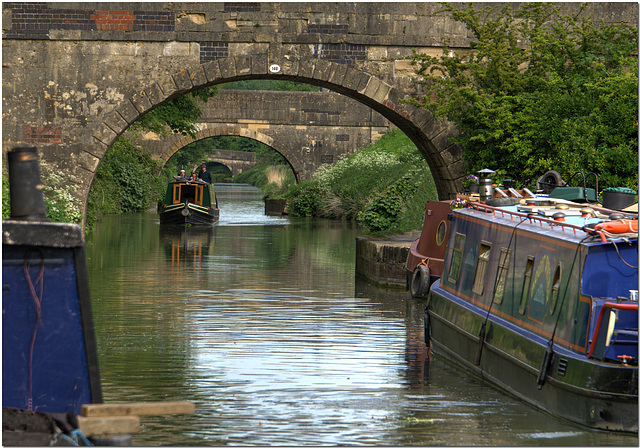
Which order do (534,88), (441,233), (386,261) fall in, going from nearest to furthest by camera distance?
(441,233) → (386,261) → (534,88)

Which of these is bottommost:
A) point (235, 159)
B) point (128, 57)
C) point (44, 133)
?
point (235, 159)

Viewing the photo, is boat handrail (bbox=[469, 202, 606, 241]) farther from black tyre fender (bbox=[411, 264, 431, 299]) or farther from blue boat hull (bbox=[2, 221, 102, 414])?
blue boat hull (bbox=[2, 221, 102, 414])

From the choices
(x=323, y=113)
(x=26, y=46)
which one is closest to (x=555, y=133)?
(x=26, y=46)

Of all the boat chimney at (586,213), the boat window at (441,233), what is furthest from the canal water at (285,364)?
the boat chimney at (586,213)

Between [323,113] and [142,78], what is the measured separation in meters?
17.4

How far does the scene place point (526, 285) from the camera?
6504 millimetres

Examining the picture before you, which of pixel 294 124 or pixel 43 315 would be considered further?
pixel 294 124

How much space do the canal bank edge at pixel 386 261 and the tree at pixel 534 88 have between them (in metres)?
1.85

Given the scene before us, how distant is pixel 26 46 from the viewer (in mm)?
13195

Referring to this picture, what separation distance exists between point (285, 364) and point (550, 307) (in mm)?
2479

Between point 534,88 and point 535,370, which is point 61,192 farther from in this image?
point 535,370

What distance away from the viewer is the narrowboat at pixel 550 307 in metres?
5.29

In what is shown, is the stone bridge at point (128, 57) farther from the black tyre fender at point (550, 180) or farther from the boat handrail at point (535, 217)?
the boat handrail at point (535, 217)

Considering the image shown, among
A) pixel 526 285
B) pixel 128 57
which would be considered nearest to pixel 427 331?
pixel 526 285
